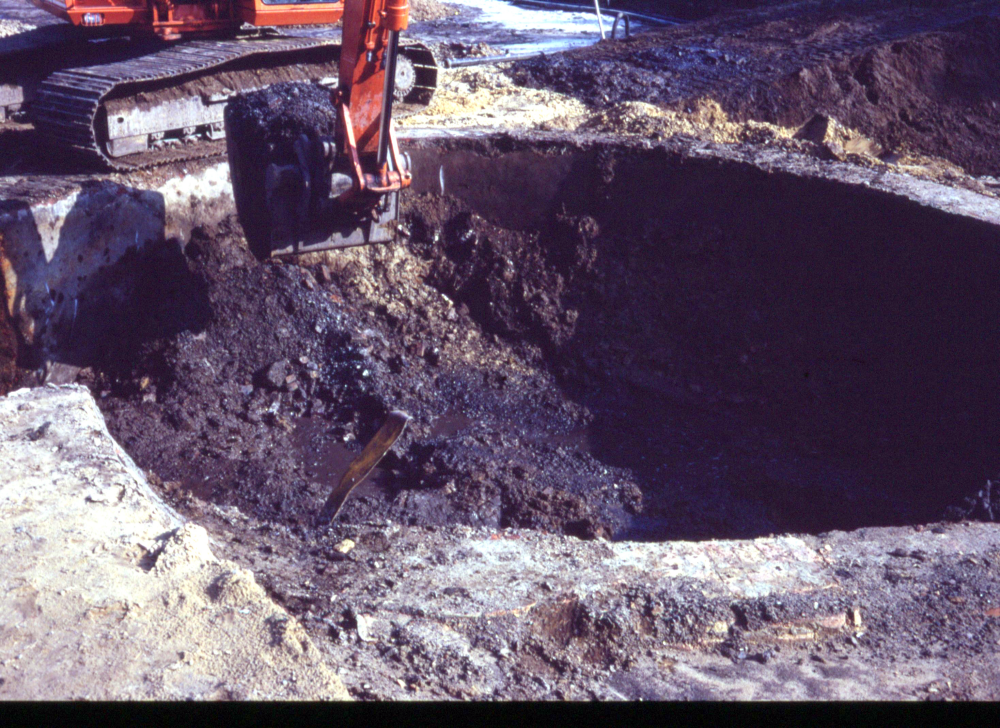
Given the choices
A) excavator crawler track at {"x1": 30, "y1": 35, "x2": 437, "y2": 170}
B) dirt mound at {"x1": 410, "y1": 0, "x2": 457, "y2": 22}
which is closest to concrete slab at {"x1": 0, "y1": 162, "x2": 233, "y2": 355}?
excavator crawler track at {"x1": 30, "y1": 35, "x2": 437, "y2": 170}

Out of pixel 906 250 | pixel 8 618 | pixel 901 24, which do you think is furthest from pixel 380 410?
pixel 901 24

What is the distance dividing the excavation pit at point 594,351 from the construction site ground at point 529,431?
0.07ft

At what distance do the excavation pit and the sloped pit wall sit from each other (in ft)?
0.05

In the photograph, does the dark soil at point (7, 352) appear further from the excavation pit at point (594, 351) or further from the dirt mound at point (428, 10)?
the dirt mound at point (428, 10)

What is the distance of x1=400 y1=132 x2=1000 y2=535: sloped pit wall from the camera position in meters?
5.07

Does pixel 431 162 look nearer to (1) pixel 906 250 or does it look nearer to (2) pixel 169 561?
(1) pixel 906 250

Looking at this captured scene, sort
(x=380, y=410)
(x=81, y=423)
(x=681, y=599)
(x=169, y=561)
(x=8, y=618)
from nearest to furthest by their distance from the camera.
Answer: (x=8, y=618) < (x=169, y=561) < (x=681, y=599) < (x=81, y=423) < (x=380, y=410)

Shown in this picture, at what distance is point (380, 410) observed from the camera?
5492 mm

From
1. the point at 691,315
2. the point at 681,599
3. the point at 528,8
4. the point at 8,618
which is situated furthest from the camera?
the point at 528,8

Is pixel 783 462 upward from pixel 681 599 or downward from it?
downward

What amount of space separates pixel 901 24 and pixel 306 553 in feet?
35.5

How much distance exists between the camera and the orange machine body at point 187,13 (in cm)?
641

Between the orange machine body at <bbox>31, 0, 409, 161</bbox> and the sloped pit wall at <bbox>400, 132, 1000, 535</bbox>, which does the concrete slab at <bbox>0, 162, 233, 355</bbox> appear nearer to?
the orange machine body at <bbox>31, 0, 409, 161</bbox>

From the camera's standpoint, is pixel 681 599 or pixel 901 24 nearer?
pixel 681 599
